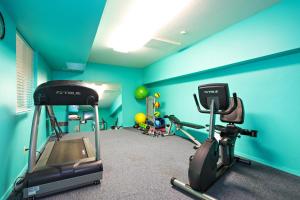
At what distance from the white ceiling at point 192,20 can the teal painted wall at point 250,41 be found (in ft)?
0.43

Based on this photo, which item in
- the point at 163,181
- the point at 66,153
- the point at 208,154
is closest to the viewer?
the point at 208,154

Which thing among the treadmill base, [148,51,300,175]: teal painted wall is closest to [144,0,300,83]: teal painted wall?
[148,51,300,175]: teal painted wall

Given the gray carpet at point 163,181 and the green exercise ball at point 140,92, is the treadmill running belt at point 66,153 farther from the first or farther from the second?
the green exercise ball at point 140,92

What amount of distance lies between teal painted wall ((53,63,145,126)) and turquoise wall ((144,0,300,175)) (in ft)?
10.6

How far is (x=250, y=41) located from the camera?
252cm

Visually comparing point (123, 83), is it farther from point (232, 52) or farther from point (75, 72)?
point (232, 52)

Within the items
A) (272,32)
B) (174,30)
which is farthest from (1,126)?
(272,32)

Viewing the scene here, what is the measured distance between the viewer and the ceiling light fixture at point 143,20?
2.15 metres

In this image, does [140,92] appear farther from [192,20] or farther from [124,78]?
[192,20]

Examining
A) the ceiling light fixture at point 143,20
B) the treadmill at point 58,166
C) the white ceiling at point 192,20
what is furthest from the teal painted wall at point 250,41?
the treadmill at point 58,166

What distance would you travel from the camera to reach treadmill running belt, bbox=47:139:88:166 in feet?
6.85

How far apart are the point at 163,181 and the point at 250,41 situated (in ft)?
8.81

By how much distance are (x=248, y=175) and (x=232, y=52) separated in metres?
2.13

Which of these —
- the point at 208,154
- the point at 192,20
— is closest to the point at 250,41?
the point at 192,20
